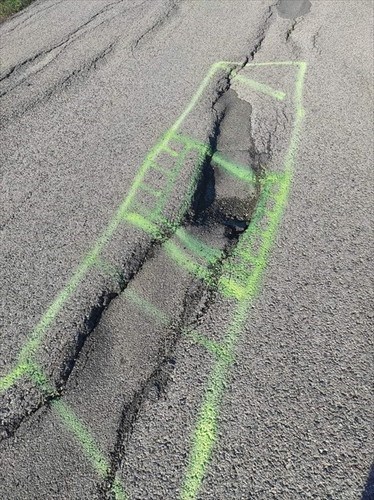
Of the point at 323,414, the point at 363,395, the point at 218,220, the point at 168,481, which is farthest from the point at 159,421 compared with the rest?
the point at 218,220

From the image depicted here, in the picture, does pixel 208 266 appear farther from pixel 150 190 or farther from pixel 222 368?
pixel 150 190

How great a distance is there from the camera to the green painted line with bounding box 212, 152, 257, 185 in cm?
437

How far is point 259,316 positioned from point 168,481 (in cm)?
122

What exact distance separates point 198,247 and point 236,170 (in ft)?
3.51

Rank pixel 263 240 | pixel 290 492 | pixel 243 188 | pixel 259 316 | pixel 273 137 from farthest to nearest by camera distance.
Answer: pixel 273 137 < pixel 243 188 < pixel 263 240 < pixel 259 316 < pixel 290 492

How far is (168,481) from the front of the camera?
8.45 ft

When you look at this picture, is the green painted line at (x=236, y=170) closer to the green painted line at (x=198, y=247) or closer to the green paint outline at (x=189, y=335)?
the green paint outline at (x=189, y=335)

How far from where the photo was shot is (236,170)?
445cm

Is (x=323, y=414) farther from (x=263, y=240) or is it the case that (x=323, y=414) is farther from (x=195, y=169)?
(x=195, y=169)

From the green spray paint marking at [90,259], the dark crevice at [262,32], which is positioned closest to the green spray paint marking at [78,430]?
the green spray paint marking at [90,259]

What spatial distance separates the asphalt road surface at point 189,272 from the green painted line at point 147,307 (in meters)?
0.01

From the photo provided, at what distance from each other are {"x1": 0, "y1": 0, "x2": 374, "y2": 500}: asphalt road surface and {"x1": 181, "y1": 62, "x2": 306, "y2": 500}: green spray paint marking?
0.01 metres

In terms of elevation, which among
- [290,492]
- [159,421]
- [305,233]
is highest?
[305,233]

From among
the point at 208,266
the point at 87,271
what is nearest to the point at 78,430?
the point at 87,271
